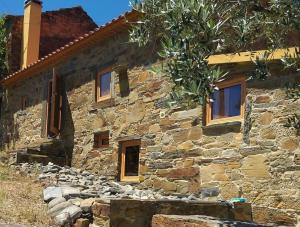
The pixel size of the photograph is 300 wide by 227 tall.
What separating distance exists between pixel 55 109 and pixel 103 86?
2.14 meters

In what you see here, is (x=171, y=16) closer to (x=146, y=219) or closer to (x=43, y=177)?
(x=146, y=219)

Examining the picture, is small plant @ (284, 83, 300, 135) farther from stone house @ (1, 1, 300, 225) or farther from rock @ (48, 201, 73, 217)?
rock @ (48, 201, 73, 217)

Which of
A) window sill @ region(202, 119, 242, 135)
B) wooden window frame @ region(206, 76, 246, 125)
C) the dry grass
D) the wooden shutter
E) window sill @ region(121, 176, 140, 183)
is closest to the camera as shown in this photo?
the dry grass

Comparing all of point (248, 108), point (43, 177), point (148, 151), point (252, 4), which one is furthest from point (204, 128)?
point (252, 4)

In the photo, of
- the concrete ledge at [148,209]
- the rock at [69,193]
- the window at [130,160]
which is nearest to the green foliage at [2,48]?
the window at [130,160]

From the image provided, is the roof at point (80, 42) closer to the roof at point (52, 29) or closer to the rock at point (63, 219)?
the roof at point (52, 29)

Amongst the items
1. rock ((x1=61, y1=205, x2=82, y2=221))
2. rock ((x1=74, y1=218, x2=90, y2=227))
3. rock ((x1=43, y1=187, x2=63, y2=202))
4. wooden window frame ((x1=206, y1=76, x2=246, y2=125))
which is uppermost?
wooden window frame ((x1=206, y1=76, x2=246, y2=125))

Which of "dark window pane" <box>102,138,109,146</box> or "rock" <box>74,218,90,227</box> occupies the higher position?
"dark window pane" <box>102,138,109,146</box>

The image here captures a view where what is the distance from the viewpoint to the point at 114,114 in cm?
1180

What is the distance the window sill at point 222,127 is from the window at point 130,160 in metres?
2.26

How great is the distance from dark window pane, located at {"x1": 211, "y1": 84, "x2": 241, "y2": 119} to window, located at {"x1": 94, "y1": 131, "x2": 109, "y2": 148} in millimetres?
Answer: 3679

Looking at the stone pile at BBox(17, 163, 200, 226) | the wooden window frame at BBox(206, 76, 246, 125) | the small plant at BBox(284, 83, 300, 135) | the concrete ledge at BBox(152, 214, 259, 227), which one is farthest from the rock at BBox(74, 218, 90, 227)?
the wooden window frame at BBox(206, 76, 246, 125)

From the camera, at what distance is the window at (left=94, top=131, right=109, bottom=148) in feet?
40.0

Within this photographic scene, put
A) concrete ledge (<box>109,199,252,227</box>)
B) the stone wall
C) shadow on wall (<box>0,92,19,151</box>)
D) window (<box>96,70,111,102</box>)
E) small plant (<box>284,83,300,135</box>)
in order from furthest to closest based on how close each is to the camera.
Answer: shadow on wall (<box>0,92,19,151</box>), window (<box>96,70,111,102</box>), the stone wall, concrete ledge (<box>109,199,252,227</box>), small plant (<box>284,83,300,135</box>)
